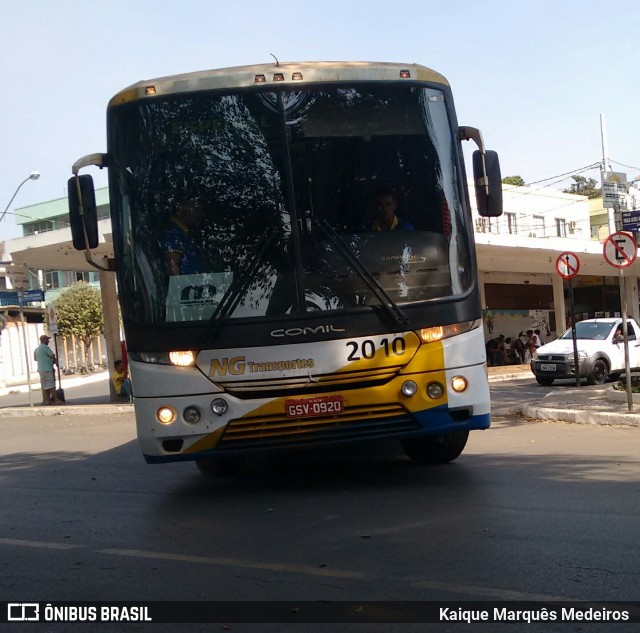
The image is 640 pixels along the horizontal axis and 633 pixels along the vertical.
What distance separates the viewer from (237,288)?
22.7 feet

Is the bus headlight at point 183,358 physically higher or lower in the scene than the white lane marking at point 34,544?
higher

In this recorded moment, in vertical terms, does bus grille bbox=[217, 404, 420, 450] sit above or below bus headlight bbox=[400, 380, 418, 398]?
below

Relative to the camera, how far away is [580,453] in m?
9.51

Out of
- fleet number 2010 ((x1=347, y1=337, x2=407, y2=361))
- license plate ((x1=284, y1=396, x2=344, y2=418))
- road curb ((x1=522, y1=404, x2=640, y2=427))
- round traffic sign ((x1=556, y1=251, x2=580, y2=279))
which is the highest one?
round traffic sign ((x1=556, y1=251, x2=580, y2=279))

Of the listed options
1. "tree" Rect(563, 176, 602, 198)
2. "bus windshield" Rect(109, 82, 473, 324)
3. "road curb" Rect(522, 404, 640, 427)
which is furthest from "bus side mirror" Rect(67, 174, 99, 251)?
"tree" Rect(563, 176, 602, 198)

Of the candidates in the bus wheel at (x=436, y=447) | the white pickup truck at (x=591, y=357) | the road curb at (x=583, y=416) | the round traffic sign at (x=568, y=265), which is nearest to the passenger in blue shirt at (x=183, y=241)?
the bus wheel at (x=436, y=447)

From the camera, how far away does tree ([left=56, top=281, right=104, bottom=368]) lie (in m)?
53.9

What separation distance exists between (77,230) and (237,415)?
2.16 meters

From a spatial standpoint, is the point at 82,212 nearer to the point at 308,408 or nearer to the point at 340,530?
the point at 308,408

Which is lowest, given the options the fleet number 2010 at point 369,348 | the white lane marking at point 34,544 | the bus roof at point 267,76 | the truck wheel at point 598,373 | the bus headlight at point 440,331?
the truck wheel at point 598,373

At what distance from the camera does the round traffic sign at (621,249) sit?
40.6ft

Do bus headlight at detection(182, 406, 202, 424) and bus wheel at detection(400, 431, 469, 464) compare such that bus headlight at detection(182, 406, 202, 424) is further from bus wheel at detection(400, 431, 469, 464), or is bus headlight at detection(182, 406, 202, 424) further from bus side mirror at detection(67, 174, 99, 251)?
bus wheel at detection(400, 431, 469, 464)

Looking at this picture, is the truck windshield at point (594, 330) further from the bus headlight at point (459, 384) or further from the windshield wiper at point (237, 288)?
the windshield wiper at point (237, 288)

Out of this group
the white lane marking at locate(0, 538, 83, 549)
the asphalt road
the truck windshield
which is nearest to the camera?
the asphalt road
